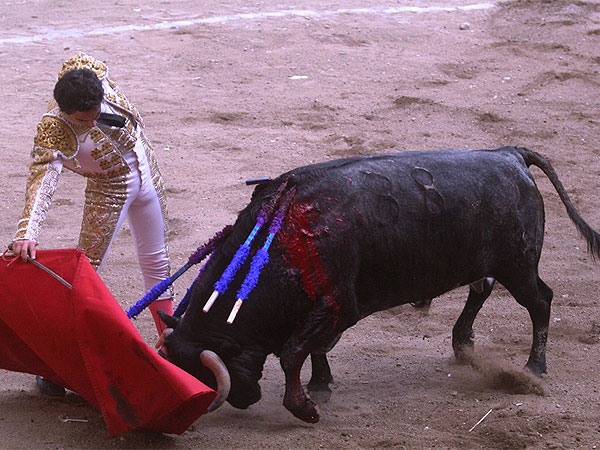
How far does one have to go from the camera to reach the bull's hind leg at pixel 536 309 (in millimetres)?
4605

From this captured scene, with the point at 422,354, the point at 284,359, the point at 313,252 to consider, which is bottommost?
the point at 422,354

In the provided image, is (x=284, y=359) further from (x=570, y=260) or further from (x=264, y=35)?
(x=264, y=35)

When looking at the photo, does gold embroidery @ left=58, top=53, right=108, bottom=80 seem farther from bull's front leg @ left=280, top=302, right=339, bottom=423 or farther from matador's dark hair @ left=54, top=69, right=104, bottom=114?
bull's front leg @ left=280, top=302, right=339, bottom=423

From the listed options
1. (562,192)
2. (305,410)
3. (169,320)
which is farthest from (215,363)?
(562,192)

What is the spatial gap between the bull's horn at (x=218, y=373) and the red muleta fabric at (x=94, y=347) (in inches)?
3.3

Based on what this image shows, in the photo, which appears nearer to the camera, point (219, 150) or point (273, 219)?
point (273, 219)

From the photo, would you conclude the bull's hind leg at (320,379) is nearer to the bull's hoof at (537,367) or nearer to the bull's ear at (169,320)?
the bull's ear at (169,320)

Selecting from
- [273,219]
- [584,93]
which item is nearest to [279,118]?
[584,93]

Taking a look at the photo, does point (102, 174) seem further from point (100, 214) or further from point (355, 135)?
point (355, 135)

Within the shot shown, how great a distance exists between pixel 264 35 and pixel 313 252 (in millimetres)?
6688

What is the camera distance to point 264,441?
12.8 ft

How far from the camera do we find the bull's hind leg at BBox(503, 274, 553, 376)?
15.1 feet

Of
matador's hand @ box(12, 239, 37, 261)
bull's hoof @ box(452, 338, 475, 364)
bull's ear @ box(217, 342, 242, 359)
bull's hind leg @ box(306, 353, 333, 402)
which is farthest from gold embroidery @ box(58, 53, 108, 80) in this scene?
bull's hoof @ box(452, 338, 475, 364)

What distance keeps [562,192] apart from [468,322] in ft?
2.77
